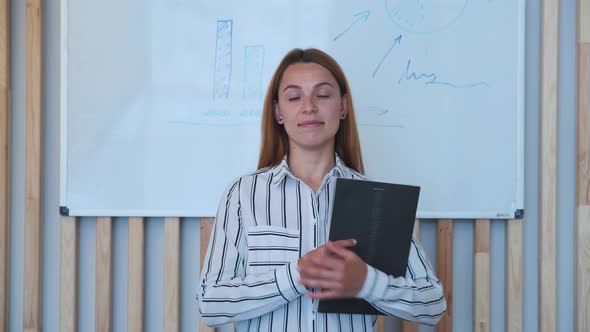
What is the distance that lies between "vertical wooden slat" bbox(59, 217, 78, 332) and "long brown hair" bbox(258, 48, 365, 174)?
0.93 metres

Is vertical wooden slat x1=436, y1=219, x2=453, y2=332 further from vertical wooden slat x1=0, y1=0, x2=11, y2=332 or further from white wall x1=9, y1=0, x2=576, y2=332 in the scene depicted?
vertical wooden slat x1=0, y1=0, x2=11, y2=332

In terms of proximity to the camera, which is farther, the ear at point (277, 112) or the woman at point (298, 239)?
the ear at point (277, 112)

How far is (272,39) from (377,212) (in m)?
0.98

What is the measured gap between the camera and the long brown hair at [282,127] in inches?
52.3

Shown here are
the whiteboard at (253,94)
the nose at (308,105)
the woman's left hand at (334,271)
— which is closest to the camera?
the woman's left hand at (334,271)

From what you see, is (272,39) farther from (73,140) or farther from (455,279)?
(455,279)

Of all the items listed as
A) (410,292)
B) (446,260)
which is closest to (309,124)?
(410,292)

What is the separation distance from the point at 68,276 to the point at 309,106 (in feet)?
3.86

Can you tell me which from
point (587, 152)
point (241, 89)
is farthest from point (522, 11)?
point (241, 89)

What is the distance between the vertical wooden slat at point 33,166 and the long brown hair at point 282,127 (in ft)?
3.26

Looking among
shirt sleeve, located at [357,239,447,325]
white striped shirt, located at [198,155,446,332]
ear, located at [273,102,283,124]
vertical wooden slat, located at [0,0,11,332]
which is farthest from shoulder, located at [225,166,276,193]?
vertical wooden slat, located at [0,0,11,332]

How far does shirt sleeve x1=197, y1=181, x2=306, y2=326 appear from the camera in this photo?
43.9 inches

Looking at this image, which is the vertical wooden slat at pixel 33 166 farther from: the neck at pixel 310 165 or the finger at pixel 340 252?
the finger at pixel 340 252

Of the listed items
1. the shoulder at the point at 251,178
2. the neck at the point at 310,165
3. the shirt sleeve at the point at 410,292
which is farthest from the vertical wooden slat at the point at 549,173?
the shoulder at the point at 251,178
